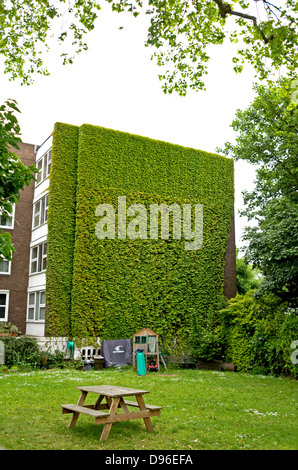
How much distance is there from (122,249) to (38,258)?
513 centimetres

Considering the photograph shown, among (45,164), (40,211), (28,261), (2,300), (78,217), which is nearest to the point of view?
(78,217)

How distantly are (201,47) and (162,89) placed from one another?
141 cm

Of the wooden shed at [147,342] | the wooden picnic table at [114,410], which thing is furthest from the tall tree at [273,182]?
the wooden picnic table at [114,410]

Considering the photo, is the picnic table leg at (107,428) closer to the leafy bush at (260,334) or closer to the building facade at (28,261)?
the leafy bush at (260,334)

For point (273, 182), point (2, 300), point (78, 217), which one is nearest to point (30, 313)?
point (2, 300)

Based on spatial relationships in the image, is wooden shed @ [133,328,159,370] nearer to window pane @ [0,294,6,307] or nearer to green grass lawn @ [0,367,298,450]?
green grass lawn @ [0,367,298,450]

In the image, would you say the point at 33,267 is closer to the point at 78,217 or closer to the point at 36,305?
the point at 36,305

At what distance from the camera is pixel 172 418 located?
302 inches

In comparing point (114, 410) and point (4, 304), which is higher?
point (4, 304)

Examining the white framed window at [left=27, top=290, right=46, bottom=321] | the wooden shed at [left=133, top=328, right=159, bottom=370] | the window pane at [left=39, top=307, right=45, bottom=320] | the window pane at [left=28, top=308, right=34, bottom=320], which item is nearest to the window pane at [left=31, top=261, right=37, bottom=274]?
the white framed window at [left=27, top=290, right=46, bottom=321]

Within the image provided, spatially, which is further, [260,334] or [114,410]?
[260,334]

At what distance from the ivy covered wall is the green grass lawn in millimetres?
5841

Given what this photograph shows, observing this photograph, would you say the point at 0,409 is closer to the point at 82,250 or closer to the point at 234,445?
the point at 234,445

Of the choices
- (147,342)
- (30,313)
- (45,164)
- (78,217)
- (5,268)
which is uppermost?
(45,164)
